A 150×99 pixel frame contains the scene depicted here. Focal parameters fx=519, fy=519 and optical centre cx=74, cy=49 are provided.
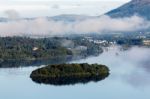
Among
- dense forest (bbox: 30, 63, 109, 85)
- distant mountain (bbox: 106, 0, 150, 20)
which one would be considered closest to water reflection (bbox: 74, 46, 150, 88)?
dense forest (bbox: 30, 63, 109, 85)

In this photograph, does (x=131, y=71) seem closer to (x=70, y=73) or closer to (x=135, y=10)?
(x=70, y=73)

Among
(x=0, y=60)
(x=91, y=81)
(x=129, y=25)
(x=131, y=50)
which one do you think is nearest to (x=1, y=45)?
(x=0, y=60)

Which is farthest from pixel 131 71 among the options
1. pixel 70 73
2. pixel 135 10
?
pixel 135 10

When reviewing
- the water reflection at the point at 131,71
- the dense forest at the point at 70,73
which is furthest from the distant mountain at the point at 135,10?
the dense forest at the point at 70,73

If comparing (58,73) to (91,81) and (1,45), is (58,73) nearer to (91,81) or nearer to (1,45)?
(91,81)

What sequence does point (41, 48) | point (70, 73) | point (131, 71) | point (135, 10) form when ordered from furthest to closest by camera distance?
1. point (135, 10)
2. point (41, 48)
3. point (131, 71)
4. point (70, 73)

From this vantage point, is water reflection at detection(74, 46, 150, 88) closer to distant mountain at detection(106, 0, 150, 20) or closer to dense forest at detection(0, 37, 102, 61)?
dense forest at detection(0, 37, 102, 61)

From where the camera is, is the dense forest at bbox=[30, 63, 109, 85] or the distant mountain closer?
the dense forest at bbox=[30, 63, 109, 85]

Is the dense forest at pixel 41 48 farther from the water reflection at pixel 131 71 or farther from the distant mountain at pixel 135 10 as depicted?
the distant mountain at pixel 135 10
